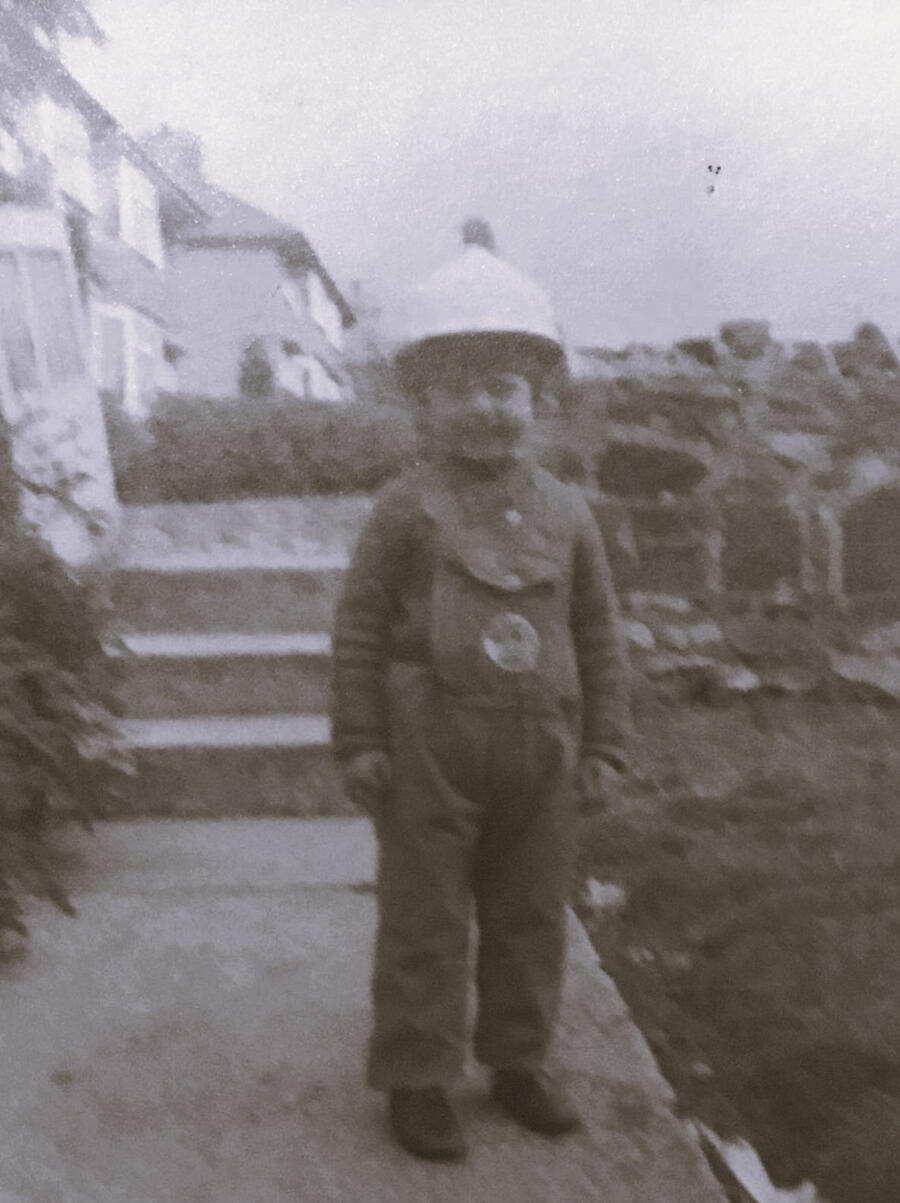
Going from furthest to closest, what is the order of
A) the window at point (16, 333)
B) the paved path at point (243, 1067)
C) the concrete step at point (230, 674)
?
1. the concrete step at point (230, 674)
2. the window at point (16, 333)
3. the paved path at point (243, 1067)

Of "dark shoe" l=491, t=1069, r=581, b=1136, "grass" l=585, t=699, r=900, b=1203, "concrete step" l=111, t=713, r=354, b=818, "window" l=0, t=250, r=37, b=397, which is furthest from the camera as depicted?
"concrete step" l=111, t=713, r=354, b=818

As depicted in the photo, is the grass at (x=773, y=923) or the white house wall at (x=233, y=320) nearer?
the grass at (x=773, y=923)

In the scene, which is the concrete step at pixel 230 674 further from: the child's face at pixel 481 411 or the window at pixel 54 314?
the child's face at pixel 481 411

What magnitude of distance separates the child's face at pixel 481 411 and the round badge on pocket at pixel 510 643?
24 cm

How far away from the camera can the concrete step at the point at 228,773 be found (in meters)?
2.97

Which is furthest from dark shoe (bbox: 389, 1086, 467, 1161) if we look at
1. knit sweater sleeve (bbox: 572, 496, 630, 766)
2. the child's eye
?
the child's eye

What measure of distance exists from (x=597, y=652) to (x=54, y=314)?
1442 mm

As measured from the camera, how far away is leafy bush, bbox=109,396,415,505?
239 centimetres

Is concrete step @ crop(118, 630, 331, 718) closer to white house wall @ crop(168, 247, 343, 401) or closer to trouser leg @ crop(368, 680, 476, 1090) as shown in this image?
white house wall @ crop(168, 247, 343, 401)

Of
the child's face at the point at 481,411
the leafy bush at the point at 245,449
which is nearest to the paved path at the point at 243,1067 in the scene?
the leafy bush at the point at 245,449

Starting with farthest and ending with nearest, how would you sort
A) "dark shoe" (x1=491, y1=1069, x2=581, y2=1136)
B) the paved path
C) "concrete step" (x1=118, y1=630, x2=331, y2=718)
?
"concrete step" (x1=118, y1=630, x2=331, y2=718) → "dark shoe" (x1=491, y1=1069, x2=581, y2=1136) → the paved path

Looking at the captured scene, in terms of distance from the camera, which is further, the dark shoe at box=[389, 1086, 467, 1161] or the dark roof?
the dark roof

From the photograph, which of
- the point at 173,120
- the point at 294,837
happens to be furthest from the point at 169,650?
the point at 173,120

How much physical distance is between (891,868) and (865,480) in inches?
41.5
